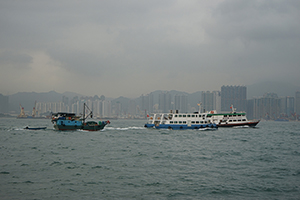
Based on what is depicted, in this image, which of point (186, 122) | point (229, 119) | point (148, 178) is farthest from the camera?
point (229, 119)

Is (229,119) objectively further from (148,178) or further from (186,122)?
(148,178)

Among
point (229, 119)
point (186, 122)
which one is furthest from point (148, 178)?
point (229, 119)

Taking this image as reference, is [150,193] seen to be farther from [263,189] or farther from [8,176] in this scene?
[8,176]

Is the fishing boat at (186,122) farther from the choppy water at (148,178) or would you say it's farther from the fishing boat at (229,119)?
the choppy water at (148,178)

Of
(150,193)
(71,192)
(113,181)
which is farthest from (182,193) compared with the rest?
(71,192)

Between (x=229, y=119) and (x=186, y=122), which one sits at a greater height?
(x=229, y=119)

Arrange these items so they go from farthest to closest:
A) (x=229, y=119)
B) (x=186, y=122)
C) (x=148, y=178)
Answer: (x=229, y=119), (x=186, y=122), (x=148, y=178)

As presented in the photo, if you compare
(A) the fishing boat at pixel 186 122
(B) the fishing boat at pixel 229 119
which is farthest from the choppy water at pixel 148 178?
(B) the fishing boat at pixel 229 119

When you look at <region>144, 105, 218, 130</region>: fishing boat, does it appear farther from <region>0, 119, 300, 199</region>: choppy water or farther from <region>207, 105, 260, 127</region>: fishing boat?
<region>0, 119, 300, 199</region>: choppy water

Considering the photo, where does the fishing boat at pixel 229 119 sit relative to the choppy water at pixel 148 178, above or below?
above

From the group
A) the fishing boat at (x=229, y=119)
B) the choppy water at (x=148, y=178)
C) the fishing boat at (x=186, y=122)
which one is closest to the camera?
the choppy water at (x=148, y=178)

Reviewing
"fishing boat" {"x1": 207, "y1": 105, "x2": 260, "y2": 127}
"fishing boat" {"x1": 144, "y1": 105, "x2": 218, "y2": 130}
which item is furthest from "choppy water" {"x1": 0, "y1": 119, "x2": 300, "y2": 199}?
"fishing boat" {"x1": 207, "y1": 105, "x2": 260, "y2": 127}

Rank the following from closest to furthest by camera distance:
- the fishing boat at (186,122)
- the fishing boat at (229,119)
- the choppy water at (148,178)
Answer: the choppy water at (148,178) → the fishing boat at (186,122) → the fishing boat at (229,119)

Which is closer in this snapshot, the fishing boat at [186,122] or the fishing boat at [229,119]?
the fishing boat at [186,122]
